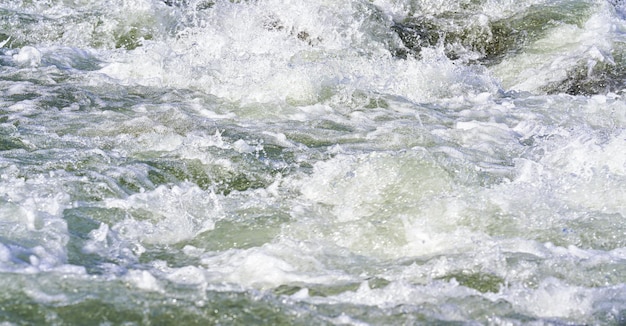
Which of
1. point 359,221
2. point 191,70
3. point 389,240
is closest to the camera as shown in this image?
point 389,240

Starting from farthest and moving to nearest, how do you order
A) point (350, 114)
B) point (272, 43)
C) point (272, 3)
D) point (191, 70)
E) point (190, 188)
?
point (272, 3) < point (272, 43) < point (191, 70) < point (350, 114) < point (190, 188)

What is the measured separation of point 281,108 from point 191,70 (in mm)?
1430

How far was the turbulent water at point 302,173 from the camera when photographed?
271 centimetres

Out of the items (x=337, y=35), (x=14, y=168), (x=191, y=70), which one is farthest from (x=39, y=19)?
(x=14, y=168)

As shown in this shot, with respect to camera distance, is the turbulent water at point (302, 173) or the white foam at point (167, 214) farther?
the white foam at point (167, 214)

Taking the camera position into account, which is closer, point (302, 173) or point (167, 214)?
point (167, 214)

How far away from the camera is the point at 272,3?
32.4 feet

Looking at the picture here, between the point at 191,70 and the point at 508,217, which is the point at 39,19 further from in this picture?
the point at 508,217

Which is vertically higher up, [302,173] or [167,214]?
[167,214]

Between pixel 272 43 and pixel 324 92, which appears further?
pixel 272 43

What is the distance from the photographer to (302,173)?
461 centimetres

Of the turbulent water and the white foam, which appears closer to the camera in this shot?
the turbulent water

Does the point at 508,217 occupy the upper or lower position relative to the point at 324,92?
upper

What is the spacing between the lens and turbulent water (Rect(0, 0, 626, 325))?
2.71 m
